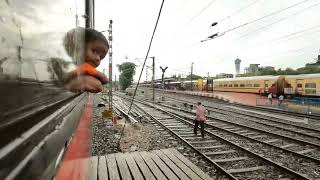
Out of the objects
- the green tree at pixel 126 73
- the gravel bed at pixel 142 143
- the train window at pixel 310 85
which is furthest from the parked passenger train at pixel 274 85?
the green tree at pixel 126 73

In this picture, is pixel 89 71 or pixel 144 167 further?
pixel 144 167

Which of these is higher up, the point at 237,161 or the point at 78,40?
the point at 78,40

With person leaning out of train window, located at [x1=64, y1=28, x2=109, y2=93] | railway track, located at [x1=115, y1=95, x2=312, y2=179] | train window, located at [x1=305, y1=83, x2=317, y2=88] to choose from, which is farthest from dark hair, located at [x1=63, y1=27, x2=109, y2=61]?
train window, located at [x1=305, y1=83, x2=317, y2=88]

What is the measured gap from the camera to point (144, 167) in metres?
8.17

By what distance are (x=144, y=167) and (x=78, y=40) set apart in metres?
6.87

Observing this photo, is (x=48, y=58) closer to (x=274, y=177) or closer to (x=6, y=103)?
(x=6, y=103)

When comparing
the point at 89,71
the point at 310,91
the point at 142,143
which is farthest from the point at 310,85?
the point at 89,71

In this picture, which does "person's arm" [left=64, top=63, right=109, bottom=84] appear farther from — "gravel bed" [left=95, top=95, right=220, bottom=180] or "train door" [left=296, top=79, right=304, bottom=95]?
"train door" [left=296, top=79, right=304, bottom=95]

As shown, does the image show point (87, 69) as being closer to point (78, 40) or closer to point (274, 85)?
point (78, 40)

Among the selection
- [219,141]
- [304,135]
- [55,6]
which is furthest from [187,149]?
[55,6]

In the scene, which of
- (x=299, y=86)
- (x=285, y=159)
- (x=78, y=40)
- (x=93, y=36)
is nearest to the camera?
(x=78, y=40)

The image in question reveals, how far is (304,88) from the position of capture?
1313 inches

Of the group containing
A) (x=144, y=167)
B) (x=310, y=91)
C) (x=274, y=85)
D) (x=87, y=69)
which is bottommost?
(x=144, y=167)

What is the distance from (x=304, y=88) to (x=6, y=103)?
36286mm
